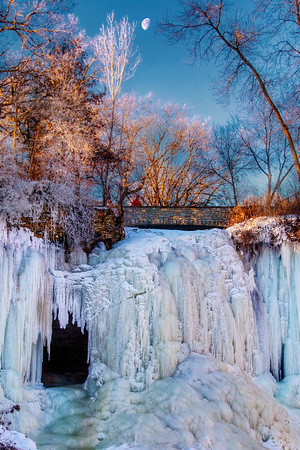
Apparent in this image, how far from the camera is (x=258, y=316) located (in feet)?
31.0

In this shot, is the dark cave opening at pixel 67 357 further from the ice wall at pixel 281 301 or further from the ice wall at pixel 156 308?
the ice wall at pixel 281 301

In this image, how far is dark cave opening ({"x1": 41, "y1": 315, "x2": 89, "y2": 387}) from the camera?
33.7 ft

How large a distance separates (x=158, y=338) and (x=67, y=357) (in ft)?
15.4

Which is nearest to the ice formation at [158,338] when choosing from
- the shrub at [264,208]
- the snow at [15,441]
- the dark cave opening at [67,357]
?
the shrub at [264,208]

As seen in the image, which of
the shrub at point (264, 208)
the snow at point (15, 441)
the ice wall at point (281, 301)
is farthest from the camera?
the shrub at point (264, 208)

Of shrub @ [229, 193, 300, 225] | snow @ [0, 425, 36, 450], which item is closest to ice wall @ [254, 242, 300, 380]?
shrub @ [229, 193, 300, 225]

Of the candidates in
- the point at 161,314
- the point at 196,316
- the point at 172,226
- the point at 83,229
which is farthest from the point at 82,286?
the point at 172,226

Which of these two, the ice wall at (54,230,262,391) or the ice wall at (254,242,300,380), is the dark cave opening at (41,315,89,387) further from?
the ice wall at (254,242,300,380)

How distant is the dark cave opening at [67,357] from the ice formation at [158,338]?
2.28m

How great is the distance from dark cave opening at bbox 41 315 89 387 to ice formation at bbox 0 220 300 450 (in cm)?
228

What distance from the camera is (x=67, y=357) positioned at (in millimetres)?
11633

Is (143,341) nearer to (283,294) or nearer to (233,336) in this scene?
(233,336)

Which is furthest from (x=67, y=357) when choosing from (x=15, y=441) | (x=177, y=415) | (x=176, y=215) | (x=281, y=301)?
(x=176, y=215)

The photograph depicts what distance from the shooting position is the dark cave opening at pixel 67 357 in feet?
33.7
